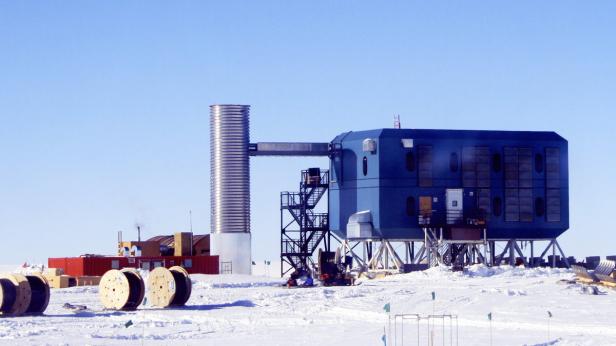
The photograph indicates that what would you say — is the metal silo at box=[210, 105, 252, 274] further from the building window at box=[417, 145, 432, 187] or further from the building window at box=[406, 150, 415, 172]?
the building window at box=[417, 145, 432, 187]

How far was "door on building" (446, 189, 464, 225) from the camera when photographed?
75.3 metres

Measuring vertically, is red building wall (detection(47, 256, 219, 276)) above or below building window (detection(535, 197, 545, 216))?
below

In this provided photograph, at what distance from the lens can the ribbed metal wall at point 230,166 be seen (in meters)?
78.2

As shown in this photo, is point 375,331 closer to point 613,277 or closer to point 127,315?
point 127,315

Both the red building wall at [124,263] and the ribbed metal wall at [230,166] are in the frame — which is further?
the ribbed metal wall at [230,166]

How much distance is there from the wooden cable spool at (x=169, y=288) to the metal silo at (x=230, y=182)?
29.1 m

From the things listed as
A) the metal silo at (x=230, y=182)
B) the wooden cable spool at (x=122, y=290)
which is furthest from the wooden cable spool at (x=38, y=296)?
the metal silo at (x=230, y=182)

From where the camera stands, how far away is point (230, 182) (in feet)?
257

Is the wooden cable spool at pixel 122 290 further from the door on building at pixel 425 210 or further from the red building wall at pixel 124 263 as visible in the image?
the door on building at pixel 425 210

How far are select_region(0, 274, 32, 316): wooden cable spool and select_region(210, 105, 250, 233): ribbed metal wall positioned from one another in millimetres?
34365

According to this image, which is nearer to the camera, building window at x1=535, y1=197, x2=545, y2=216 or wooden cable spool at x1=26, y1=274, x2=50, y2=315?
wooden cable spool at x1=26, y1=274, x2=50, y2=315

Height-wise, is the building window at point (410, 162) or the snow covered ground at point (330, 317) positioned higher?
the building window at point (410, 162)

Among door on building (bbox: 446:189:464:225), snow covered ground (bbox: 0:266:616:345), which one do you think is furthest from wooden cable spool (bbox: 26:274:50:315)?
door on building (bbox: 446:189:464:225)


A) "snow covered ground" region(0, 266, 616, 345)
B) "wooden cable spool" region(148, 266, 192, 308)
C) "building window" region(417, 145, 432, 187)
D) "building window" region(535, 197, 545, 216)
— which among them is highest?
"building window" region(417, 145, 432, 187)
